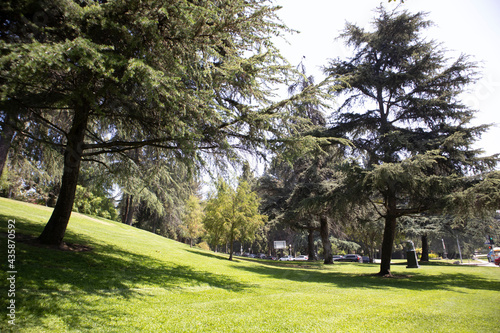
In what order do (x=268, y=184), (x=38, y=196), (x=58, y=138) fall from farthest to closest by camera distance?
(x=268, y=184)
(x=38, y=196)
(x=58, y=138)

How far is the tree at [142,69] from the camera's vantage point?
16.0ft

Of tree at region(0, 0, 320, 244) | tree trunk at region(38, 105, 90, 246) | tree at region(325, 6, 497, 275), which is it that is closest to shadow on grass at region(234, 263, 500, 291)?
tree at region(325, 6, 497, 275)

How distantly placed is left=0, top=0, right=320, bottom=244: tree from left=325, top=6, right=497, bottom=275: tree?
6016 millimetres

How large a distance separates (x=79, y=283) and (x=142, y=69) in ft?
14.9

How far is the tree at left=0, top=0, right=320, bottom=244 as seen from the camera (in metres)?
4.88

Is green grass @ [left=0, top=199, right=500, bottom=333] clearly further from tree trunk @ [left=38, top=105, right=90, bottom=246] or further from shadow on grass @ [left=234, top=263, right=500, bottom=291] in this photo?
shadow on grass @ [left=234, top=263, right=500, bottom=291]

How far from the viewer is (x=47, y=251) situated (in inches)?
280

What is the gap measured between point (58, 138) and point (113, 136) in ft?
5.81

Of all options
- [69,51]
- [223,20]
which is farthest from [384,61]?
[69,51]

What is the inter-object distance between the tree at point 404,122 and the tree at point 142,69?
602 centimetres

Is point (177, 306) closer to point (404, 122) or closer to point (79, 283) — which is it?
point (79, 283)

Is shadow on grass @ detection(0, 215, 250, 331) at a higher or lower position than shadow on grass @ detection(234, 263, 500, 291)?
higher

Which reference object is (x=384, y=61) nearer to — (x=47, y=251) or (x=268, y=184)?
(x=268, y=184)

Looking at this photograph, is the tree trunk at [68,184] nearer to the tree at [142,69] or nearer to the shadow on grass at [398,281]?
the tree at [142,69]
